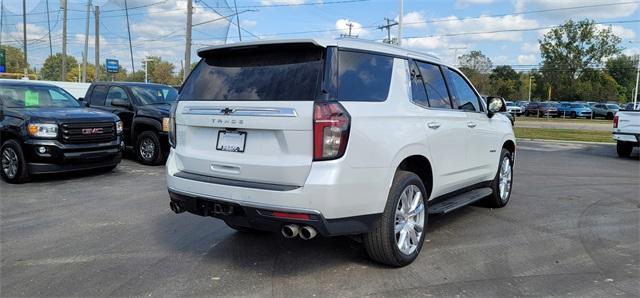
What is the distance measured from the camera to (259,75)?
13.1 ft

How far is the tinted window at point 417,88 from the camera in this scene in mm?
4566

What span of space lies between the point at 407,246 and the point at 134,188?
207 inches

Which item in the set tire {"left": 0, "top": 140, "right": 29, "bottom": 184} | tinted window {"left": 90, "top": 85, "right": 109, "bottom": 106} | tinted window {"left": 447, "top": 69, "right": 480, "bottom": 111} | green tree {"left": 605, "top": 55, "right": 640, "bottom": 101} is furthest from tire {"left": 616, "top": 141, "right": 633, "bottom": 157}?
green tree {"left": 605, "top": 55, "right": 640, "bottom": 101}

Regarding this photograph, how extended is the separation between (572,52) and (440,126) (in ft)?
279

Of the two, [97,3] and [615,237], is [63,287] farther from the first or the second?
[97,3]

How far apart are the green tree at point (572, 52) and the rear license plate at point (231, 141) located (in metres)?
86.3

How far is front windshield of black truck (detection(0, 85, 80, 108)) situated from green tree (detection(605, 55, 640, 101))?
8713 centimetres

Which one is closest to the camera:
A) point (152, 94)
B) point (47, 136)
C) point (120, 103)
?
point (47, 136)

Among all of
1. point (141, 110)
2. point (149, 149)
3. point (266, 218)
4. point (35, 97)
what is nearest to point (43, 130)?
point (35, 97)

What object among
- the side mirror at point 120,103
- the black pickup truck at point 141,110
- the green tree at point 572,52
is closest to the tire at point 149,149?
the black pickup truck at point 141,110

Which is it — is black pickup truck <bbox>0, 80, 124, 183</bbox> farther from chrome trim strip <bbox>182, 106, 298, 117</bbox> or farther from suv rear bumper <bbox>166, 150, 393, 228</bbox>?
suv rear bumper <bbox>166, 150, 393, 228</bbox>

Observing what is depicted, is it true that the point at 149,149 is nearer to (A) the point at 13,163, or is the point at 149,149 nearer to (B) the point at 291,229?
(A) the point at 13,163

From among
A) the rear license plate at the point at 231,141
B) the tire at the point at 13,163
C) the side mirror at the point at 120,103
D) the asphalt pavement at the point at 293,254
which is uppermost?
the side mirror at the point at 120,103

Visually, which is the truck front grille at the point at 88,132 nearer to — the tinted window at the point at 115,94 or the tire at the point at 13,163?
the tire at the point at 13,163
